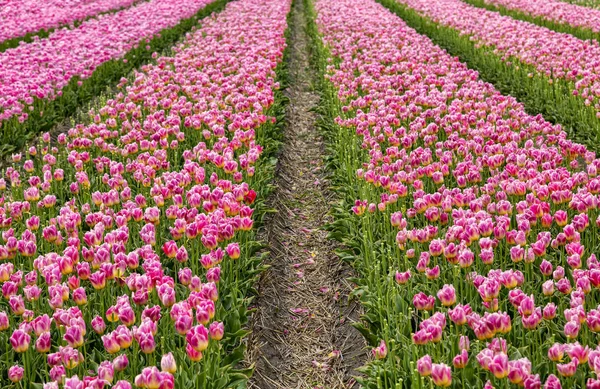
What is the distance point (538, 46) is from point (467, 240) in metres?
9.51

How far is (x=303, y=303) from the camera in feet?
18.9

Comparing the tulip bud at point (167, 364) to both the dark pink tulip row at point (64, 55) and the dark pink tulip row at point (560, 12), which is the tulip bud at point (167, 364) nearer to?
the dark pink tulip row at point (64, 55)

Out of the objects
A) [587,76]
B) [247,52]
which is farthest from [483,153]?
[247,52]

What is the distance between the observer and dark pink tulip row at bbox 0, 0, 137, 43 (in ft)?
54.5

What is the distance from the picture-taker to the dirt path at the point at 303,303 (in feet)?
15.7

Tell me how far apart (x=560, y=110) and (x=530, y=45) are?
331 centimetres

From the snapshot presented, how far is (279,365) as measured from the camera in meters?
4.87

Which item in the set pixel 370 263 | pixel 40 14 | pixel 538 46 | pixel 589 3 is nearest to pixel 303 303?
pixel 370 263

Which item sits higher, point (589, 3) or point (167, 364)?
point (589, 3)

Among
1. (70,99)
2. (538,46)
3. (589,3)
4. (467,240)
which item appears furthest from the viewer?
(589,3)

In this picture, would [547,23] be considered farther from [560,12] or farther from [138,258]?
[138,258]

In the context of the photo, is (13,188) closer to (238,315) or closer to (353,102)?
(238,315)

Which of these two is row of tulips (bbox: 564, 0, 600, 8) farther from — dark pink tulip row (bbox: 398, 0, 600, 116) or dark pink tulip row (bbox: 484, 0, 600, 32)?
dark pink tulip row (bbox: 398, 0, 600, 116)

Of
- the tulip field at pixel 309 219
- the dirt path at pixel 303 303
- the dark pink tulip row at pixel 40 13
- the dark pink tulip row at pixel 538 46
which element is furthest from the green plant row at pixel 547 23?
the dark pink tulip row at pixel 40 13
